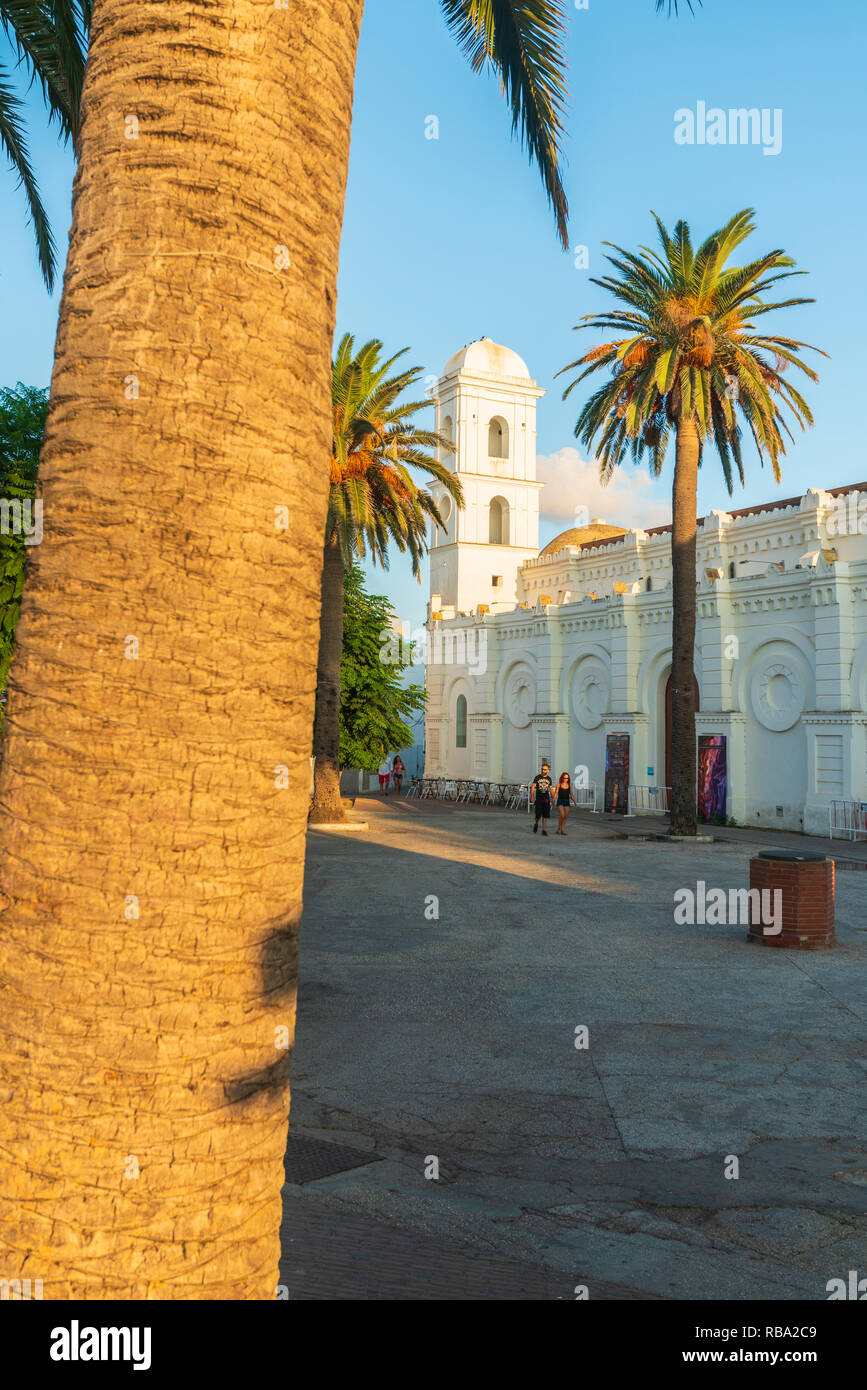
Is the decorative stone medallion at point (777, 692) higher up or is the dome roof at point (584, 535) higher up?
the dome roof at point (584, 535)

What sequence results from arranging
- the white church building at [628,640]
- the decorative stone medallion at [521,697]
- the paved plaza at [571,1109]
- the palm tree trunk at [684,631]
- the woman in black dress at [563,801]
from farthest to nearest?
the decorative stone medallion at [521,697]
the white church building at [628,640]
the woman in black dress at [563,801]
the palm tree trunk at [684,631]
the paved plaza at [571,1109]

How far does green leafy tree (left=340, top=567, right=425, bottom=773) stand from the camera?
3944 centimetres

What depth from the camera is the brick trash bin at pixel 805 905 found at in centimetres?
1093

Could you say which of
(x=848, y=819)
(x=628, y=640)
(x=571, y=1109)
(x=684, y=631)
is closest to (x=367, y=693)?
(x=628, y=640)

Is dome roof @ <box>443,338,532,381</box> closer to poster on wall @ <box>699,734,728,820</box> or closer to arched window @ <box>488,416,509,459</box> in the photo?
arched window @ <box>488,416,509,459</box>

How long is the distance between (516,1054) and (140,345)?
6092mm

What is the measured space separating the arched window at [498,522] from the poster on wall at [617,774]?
20079 mm

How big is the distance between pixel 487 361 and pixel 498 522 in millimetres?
7716

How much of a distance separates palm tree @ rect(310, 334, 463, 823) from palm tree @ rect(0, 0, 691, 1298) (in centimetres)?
2008

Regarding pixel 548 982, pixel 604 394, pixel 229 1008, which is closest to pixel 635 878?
pixel 548 982

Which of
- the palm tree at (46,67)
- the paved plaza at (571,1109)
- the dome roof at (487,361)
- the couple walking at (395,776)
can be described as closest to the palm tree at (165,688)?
Answer: the paved plaza at (571,1109)
